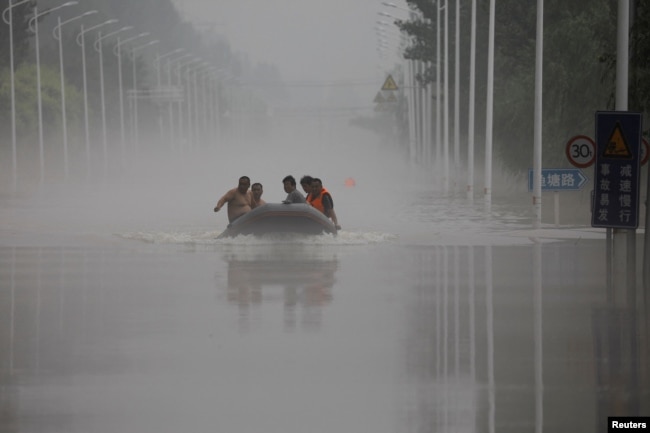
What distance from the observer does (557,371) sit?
15.4 metres

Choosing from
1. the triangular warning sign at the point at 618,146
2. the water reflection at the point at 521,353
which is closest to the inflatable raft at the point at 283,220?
the water reflection at the point at 521,353

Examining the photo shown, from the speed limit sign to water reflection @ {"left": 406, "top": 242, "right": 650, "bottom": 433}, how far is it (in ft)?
9.45

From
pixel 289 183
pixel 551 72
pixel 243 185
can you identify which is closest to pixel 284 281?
pixel 289 183

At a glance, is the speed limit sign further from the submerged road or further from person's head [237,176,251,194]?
person's head [237,176,251,194]

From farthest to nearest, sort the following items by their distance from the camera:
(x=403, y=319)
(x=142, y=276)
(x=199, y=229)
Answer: (x=199, y=229), (x=142, y=276), (x=403, y=319)

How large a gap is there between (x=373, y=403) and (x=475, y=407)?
0.80m

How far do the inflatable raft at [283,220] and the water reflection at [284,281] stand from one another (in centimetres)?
56

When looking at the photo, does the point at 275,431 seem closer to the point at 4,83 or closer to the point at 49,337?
the point at 49,337

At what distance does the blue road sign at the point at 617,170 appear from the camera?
25.6 m


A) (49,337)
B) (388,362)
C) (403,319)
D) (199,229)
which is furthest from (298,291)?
(199,229)

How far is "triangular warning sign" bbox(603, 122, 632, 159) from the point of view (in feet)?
84.2

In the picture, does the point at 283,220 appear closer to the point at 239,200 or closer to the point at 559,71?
the point at 239,200

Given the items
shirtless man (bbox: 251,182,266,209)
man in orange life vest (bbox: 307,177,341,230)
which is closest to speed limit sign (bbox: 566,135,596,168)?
man in orange life vest (bbox: 307,177,341,230)

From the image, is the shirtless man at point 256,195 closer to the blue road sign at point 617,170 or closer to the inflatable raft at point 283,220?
the inflatable raft at point 283,220
